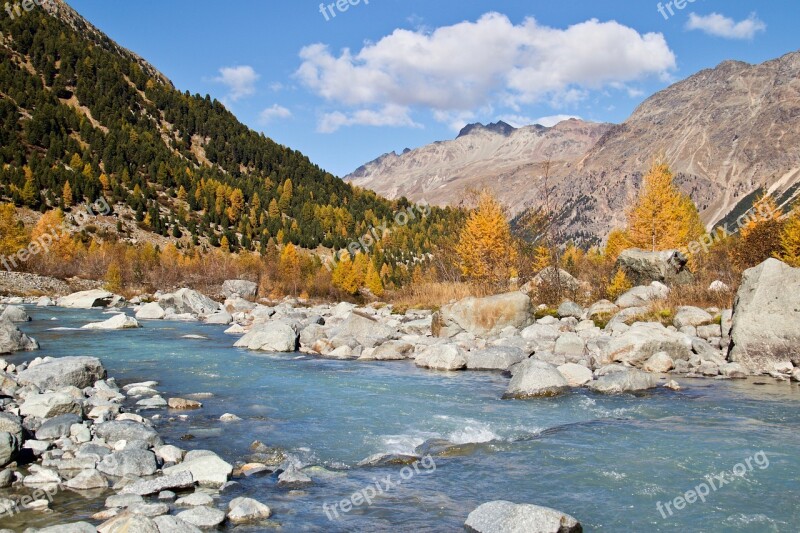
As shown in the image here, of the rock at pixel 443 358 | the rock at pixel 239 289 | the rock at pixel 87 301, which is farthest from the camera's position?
the rock at pixel 239 289

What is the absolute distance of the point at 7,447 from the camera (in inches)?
279

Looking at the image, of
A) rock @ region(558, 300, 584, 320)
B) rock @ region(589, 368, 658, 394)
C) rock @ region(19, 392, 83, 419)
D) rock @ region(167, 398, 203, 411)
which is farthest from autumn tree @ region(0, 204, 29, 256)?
rock @ region(589, 368, 658, 394)

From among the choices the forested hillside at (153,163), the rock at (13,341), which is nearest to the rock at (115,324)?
the rock at (13,341)

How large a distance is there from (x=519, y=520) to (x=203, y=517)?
3225mm

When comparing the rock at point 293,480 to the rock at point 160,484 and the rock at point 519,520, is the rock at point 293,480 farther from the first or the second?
the rock at point 519,520

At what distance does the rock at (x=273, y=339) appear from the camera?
815 inches

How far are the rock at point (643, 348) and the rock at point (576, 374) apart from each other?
2384 mm

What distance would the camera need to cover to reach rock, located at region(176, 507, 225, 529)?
570 centimetres

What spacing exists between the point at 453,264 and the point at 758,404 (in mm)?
26869

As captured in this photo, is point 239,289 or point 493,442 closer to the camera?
point 493,442

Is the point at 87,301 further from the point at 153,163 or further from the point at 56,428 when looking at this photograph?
the point at 153,163

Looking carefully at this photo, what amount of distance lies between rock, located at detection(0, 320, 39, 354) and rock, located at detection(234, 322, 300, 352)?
656cm

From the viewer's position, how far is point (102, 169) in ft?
323

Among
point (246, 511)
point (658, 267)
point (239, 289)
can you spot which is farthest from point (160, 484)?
point (239, 289)
